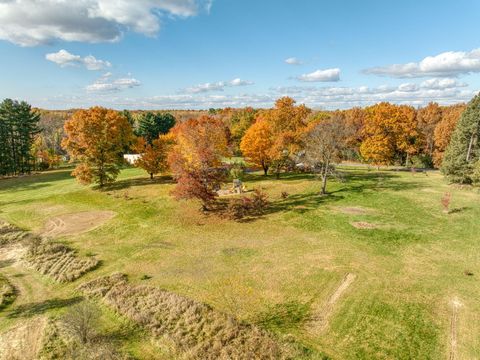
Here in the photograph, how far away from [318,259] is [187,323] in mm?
11314

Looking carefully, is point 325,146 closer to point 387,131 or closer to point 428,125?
point 387,131

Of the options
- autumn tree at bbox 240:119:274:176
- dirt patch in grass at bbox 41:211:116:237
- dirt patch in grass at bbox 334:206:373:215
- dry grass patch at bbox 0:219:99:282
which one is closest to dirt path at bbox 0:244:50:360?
dry grass patch at bbox 0:219:99:282

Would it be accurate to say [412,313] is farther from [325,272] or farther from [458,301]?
[325,272]

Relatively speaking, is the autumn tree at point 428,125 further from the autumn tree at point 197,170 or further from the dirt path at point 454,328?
the dirt path at point 454,328

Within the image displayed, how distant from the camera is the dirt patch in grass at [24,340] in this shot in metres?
14.9

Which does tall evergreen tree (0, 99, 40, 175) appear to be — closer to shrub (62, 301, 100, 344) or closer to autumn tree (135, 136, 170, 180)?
autumn tree (135, 136, 170, 180)

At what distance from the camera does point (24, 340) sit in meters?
16.0

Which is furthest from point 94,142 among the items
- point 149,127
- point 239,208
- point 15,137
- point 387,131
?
point 387,131

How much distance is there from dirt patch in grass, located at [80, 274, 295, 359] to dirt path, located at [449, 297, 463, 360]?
7.72 meters

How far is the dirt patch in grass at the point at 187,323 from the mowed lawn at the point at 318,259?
973mm

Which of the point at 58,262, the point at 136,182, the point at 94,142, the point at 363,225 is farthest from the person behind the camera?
the point at 136,182

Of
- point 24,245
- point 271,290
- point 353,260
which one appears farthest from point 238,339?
point 24,245

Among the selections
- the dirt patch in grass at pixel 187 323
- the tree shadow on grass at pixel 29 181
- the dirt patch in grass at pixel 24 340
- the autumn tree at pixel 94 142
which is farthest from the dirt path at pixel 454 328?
the tree shadow on grass at pixel 29 181

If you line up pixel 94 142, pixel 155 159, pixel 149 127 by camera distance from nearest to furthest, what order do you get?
pixel 94 142
pixel 155 159
pixel 149 127
